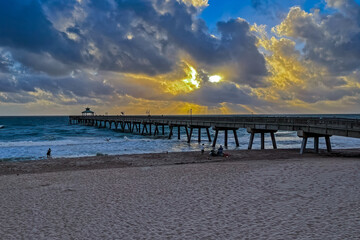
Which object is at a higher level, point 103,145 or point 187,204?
point 187,204

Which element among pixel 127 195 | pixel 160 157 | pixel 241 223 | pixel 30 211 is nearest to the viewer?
pixel 241 223

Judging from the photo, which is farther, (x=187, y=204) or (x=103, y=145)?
(x=103, y=145)

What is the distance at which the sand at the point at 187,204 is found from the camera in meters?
7.41

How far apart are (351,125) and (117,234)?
1954 cm

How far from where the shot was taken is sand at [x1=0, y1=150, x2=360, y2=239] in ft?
24.3

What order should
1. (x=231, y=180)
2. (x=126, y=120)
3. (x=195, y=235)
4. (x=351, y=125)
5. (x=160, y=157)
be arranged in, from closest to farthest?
(x=195, y=235) → (x=231, y=180) → (x=351, y=125) → (x=160, y=157) → (x=126, y=120)

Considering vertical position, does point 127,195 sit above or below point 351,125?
below

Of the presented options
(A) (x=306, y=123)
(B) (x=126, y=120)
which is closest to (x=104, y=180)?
(A) (x=306, y=123)

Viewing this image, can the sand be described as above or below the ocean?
above

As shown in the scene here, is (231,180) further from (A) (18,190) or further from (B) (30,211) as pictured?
(A) (18,190)

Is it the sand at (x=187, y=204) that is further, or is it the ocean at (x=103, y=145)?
the ocean at (x=103, y=145)

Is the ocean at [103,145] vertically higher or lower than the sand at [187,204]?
lower

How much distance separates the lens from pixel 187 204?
9906 mm

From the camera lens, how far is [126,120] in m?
71.3
